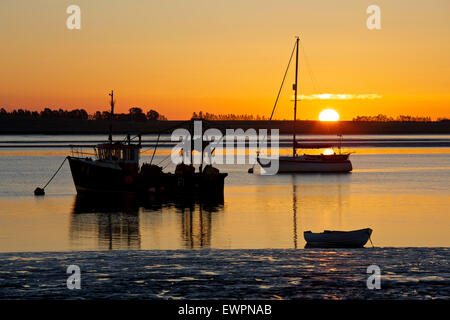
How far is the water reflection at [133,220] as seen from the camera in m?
28.9

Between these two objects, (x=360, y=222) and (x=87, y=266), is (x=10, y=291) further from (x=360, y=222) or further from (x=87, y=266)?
(x=360, y=222)

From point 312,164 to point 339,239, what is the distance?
2055 inches

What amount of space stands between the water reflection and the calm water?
5cm

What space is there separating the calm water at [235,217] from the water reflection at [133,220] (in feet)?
0.16

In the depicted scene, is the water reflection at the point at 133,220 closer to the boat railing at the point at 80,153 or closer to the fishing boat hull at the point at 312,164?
the boat railing at the point at 80,153

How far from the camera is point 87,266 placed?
1509 centimetres

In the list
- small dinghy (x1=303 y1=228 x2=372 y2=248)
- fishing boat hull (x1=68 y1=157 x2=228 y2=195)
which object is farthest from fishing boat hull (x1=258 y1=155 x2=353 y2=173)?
small dinghy (x1=303 y1=228 x2=372 y2=248)

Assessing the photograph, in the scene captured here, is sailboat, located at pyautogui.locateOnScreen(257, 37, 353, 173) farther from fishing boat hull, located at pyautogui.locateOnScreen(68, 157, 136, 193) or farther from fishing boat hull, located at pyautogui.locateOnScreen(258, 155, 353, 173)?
fishing boat hull, located at pyautogui.locateOnScreen(68, 157, 136, 193)

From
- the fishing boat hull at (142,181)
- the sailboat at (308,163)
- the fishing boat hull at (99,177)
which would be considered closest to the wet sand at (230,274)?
the fishing boat hull at (142,181)

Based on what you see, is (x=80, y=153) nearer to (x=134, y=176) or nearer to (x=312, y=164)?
(x=312, y=164)

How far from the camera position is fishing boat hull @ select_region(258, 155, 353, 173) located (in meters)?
75.9

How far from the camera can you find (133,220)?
36719 millimetres
